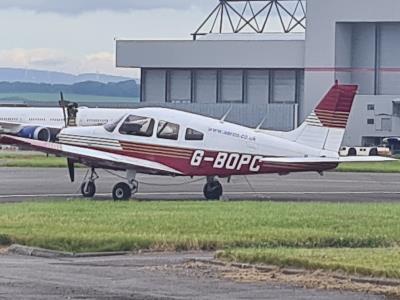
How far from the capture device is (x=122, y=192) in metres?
29.8

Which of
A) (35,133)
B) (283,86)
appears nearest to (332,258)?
(35,133)

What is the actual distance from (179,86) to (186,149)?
192 feet

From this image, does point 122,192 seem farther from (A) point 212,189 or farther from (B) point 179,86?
(B) point 179,86

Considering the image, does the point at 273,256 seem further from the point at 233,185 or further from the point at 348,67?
the point at 348,67

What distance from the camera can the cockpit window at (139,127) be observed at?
30.8m

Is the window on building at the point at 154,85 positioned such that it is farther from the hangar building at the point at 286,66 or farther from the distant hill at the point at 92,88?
the distant hill at the point at 92,88

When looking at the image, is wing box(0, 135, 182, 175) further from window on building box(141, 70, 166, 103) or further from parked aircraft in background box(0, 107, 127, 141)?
window on building box(141, 70, 166, 103)

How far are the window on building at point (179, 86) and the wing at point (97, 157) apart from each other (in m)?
57.7

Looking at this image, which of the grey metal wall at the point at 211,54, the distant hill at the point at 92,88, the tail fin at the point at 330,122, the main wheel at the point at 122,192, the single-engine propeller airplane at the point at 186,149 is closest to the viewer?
the main wheel at the point at 122,192

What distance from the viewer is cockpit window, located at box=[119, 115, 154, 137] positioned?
30797mm

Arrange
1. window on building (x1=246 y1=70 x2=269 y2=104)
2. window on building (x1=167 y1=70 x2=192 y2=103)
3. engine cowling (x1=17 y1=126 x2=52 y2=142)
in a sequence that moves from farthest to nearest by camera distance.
→ 1. window on building (x1=167 y1=70 x2=192 y2=103)
2. window on building (x1=246 y1=70 x2=269 y2=104)
3. engine cowling (x1=17 y1=126 x2=52 y2=142)

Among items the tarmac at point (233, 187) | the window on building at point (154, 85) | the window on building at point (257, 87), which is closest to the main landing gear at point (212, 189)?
the tarmac at point (233, 187)

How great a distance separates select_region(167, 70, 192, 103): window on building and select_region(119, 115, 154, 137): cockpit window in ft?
188

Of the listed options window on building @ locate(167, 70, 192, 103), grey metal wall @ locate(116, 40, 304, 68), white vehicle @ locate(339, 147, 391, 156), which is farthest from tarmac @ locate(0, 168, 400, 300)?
window on building @ locate(167, 70, 192, 103)
